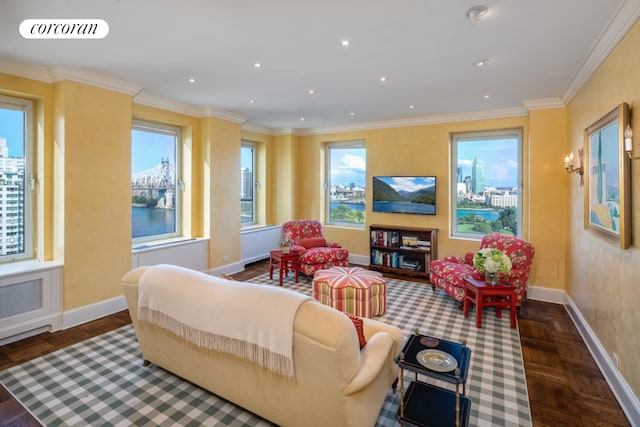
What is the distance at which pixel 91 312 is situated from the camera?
362cm

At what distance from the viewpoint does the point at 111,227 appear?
12.6ft

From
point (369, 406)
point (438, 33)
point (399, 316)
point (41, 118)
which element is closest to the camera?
point (369, 406)

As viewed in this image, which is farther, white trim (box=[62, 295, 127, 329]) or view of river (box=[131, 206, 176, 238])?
view of river (box=[131, 206, 176, 238])

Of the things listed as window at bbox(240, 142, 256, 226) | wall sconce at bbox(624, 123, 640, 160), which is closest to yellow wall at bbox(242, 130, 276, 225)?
window at bbox(240, 142, 256, 226)

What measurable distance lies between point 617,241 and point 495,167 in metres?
3.05

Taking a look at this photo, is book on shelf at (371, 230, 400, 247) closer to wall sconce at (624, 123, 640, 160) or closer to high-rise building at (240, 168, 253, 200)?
high-rise building at (240, 168, 253, 200)

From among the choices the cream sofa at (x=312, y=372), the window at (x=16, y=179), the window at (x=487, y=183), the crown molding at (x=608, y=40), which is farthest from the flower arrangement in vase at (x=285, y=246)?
the crown molding at (x=608, y=40)

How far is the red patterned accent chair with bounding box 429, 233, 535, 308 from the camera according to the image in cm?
384

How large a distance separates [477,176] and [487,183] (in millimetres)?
198

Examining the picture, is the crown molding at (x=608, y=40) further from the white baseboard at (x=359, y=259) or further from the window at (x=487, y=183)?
the white baseboard at (x=359, y=259)

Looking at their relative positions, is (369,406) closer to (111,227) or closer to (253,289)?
(253,289)

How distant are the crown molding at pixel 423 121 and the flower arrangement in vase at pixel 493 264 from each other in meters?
2.57

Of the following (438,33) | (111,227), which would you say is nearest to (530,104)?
(438,33)

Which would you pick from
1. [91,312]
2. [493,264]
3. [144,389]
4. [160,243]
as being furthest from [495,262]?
[91,312]
